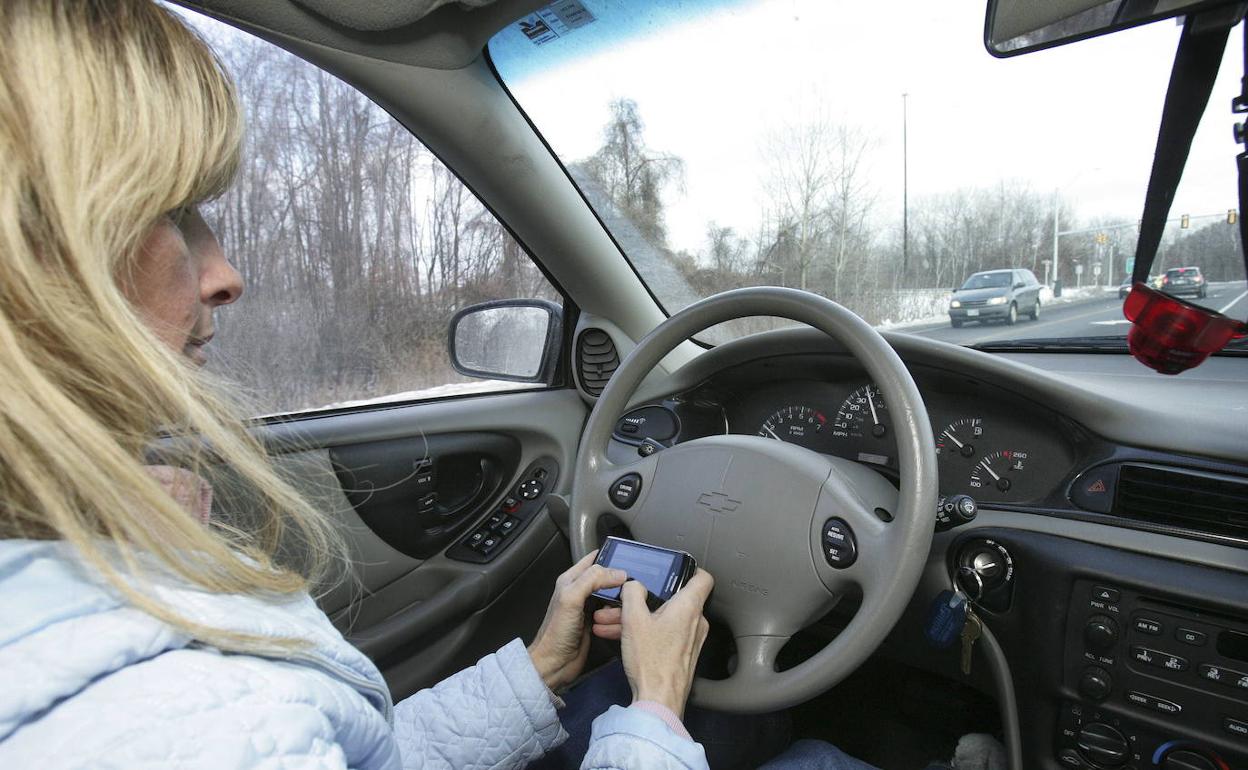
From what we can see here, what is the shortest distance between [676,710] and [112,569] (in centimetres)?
82

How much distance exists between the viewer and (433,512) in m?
2.38

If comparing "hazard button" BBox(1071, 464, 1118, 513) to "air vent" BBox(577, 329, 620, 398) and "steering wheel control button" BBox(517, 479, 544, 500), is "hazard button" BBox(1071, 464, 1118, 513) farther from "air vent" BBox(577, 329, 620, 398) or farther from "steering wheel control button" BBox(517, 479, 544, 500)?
"steering wheel control button" BBox(517, 479, 544, 500)

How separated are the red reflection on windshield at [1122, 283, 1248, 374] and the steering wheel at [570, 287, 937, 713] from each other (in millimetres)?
456

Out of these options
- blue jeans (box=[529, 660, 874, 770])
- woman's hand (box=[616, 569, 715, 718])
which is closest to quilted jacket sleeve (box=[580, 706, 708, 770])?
woman's hand (box=[616, 569, 715, 718])

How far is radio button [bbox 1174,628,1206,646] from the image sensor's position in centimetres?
133

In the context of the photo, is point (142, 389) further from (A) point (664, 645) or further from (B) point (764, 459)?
(B) point (764, 459)

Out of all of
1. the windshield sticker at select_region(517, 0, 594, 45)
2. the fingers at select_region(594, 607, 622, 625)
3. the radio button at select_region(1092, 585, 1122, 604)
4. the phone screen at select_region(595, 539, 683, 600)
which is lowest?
the radio button at select_region(1092, 585, 1122, 604)

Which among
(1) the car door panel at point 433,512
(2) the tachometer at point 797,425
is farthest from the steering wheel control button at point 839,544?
(1) the car door panel at point 433,512

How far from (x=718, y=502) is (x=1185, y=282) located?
109 cm

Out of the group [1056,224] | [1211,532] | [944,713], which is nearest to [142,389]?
[1211,532]

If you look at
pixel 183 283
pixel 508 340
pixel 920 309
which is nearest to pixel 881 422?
pixel 920 309

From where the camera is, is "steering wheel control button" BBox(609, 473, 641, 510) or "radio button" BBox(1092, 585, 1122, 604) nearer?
"radio button" BBox(1092, 585, 1122, 604)

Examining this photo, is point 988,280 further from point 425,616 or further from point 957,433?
point 425,616

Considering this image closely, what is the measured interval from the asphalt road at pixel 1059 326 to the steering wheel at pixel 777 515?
0.56 meters
